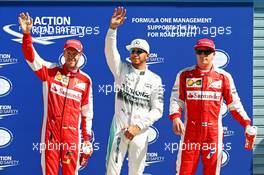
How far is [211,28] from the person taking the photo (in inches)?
272

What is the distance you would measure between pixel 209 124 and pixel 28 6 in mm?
2348

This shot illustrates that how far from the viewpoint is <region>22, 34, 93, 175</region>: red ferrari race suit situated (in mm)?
6473

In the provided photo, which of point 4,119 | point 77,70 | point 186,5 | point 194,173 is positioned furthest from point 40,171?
point 186,5

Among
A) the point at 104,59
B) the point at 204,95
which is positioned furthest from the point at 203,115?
the point at 104,59

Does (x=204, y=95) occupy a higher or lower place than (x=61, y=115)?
higher

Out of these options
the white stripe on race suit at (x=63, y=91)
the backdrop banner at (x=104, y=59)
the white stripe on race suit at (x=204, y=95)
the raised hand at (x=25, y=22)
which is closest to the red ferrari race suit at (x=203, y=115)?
the white stripe on race suit at (x=204, y=95)

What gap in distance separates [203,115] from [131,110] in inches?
30.3

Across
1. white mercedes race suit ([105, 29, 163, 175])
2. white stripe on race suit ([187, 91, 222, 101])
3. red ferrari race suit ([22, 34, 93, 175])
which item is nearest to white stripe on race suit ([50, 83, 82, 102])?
red ferrari race suit ([22, 34, 93, 175])

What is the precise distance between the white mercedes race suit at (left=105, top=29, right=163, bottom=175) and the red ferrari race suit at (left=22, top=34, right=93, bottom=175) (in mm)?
368

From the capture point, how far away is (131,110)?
642cm

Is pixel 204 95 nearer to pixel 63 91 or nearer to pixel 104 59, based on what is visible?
pixel 104 59

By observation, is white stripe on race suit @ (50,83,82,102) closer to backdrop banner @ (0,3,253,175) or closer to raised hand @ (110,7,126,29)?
backdrop banner @ (0,3,253,175)

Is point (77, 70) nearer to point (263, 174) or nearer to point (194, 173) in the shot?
point (194, 173)

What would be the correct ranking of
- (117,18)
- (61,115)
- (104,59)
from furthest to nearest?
(104,59)
(61,115)
(117,18)
